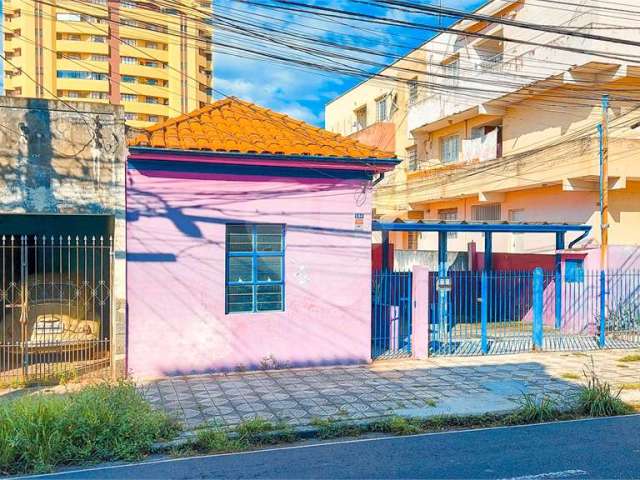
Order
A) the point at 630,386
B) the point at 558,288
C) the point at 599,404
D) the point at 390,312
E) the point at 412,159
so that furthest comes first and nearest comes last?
the point at 412,159
the point at 558,288
the point at 390,312
the point at 630,386
the point at 599,404

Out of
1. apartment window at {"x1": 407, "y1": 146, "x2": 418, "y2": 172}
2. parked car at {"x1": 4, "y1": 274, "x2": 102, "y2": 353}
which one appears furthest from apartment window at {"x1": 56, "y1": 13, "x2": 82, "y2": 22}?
parked car at {"x1": 4, "y1": 274, "x2": 102, "y2": 353}

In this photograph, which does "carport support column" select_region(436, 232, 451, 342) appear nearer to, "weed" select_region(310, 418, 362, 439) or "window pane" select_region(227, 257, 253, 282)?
"window pane" select_region(227, 257, 253, 282)

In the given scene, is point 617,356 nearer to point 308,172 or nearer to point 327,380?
point 327,380

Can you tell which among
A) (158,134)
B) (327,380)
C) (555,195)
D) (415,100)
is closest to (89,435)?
(327,380)

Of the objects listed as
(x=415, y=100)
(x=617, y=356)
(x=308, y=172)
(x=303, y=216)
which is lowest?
(x=617, y=356)

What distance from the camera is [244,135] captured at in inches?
365

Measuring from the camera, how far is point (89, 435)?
216 inches

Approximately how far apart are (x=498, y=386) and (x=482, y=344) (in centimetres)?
276

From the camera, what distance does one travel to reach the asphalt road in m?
4.99

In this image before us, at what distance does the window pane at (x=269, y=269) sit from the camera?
9289 millimetres

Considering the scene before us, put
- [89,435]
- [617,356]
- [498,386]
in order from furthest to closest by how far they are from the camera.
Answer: [617,356] < [498,386] < [89,435]

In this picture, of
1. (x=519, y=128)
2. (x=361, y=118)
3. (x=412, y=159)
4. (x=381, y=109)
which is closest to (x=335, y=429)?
(x=519, y=128)

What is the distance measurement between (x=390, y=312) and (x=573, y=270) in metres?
5.10

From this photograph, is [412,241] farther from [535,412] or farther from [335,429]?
[335,429]
